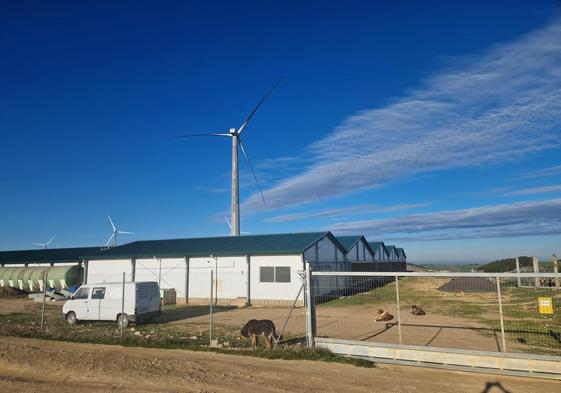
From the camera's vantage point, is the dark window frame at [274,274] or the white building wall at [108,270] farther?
the white building wall at [108,270]

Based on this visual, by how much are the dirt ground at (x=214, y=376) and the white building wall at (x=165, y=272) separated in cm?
2085

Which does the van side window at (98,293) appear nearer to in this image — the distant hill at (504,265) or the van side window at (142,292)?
the van side window at (142,292)

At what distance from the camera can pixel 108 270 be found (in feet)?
121

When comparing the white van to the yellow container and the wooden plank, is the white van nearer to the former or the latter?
the wooden plank

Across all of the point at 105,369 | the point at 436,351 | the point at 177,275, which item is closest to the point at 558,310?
the point at 436,351

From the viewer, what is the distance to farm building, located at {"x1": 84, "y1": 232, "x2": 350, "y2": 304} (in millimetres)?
30250

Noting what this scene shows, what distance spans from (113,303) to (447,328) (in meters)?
14.8

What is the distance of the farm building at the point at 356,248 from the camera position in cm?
4322

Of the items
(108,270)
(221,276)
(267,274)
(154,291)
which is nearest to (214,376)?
(154,291)

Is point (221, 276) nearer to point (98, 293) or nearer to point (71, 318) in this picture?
point (98, 293)

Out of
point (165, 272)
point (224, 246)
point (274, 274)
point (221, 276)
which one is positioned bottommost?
point (221, 276)

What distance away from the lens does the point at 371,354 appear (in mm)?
11641

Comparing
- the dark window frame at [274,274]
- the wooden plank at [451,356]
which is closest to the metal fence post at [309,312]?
the wooden plank at [451,356]

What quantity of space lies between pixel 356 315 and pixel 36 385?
16198 mm
